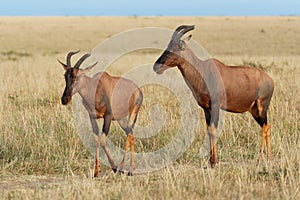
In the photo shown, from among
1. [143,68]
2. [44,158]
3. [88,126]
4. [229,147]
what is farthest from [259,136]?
[143,68]

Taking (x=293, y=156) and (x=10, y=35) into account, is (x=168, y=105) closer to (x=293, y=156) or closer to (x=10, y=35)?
(x=293, y=156)

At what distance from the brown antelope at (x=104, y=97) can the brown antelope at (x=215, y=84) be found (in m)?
0.53

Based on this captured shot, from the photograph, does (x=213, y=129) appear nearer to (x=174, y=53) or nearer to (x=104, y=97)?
(x=174, y=53)

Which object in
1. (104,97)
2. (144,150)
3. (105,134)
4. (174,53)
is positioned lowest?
(144,150)

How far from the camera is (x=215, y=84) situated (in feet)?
27.4

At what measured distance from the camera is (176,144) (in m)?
9.19

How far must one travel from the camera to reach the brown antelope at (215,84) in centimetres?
811

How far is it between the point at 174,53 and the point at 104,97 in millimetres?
1234

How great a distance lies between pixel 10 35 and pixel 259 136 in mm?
43612

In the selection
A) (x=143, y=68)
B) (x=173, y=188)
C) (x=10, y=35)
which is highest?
(x=10, y=35)

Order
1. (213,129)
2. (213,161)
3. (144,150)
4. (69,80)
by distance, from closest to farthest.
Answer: (69,80), (213,161), (213,129), (144,150)

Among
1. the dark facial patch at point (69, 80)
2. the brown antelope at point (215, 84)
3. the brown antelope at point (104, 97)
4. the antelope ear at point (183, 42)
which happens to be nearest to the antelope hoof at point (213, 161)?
the brown antelope at point (215, 84)

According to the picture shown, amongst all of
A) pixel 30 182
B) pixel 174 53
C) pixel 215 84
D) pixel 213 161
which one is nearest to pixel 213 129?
pixel 213 161

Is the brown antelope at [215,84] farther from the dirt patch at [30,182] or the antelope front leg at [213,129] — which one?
the dirt patch at [30,182]
